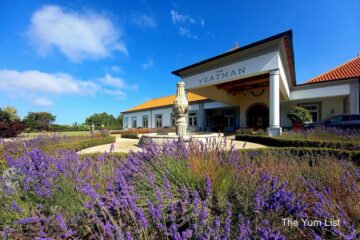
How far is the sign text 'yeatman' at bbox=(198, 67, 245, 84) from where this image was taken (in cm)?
1220

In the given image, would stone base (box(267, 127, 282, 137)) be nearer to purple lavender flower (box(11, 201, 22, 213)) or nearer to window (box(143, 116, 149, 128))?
purple lavender flower (box(11, 201, 22, 213))

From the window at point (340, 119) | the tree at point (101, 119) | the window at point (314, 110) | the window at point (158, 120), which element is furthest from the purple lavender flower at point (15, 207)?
the tree at point (101, 119)

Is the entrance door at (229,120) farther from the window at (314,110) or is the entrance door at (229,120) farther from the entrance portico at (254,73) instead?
the window at (314,110)

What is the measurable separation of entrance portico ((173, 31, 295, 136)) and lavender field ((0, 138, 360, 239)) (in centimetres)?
903

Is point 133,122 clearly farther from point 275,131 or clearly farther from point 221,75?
point 275,131

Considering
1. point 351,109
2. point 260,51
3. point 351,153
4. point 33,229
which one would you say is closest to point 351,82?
point 351,109

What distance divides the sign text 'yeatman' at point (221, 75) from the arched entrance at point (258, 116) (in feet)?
26.3

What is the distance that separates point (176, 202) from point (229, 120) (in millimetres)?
21153

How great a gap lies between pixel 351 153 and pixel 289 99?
13.6 metres

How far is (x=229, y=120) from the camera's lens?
22156mm

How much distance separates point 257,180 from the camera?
218 centimetres

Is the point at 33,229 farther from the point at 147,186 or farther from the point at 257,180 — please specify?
the point at 257,180

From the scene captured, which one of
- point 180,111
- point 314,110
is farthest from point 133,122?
point 314,110

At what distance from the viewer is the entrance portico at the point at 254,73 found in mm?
10766
